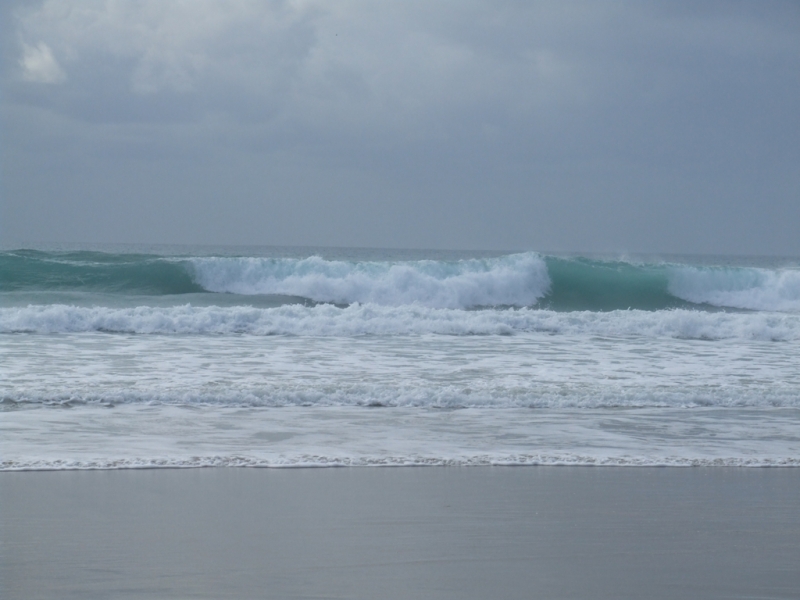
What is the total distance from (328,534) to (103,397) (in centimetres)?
423

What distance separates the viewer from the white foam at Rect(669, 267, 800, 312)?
23.9m

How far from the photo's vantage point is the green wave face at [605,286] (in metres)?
22.9

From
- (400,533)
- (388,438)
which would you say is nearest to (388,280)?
(388,438)

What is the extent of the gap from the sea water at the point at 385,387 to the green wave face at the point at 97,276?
258 centimetres

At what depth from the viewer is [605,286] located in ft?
79.3

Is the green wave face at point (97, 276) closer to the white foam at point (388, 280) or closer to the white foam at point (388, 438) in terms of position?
the white foam at point (388, 280)

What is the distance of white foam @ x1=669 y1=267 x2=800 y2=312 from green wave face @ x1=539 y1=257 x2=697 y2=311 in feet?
1.88

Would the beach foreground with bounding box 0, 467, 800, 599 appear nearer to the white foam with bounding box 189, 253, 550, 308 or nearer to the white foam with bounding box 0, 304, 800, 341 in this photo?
the white foam with bounding box 0, 304, 800, 341

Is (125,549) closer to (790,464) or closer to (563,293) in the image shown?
(790,464)

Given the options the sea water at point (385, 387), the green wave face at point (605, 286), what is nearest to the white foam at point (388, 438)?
the sea water at point (385, 387)

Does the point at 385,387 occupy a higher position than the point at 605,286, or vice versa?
the point at 605,286

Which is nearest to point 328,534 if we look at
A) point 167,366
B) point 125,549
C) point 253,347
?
point 125,549

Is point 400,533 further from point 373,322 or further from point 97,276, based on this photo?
point 97,276

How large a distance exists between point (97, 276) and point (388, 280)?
27.0 feet
